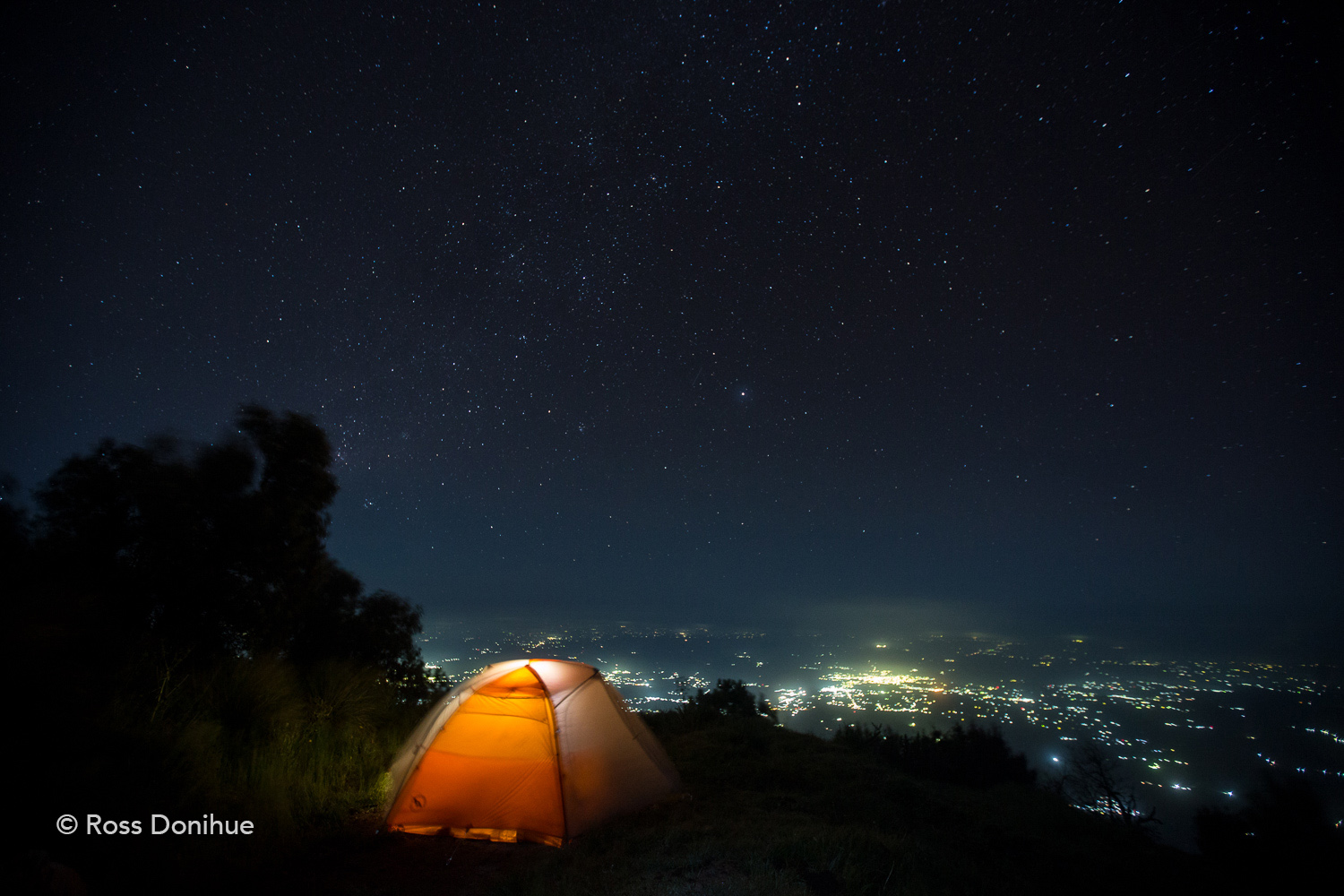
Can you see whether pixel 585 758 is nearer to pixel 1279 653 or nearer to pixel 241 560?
pixel 241 560

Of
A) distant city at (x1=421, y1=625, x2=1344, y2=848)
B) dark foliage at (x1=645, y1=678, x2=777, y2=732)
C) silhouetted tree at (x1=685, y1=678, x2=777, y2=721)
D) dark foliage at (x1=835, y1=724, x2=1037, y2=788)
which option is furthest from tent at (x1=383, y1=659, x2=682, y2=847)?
silhouetted tree at (x1=685, y1=678, x2=777, y2=721)

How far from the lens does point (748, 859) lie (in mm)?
4180

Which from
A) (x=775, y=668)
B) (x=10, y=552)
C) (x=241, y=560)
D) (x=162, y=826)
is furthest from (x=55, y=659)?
(x=775, y=668)

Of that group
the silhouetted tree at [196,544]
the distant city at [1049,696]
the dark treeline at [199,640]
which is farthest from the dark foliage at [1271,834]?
the silhouetted tree at [196,544]

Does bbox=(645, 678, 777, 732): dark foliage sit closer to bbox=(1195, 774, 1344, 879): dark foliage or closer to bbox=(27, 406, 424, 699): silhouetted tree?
bbox=(1195, 774, 1344, 879): dark foliage

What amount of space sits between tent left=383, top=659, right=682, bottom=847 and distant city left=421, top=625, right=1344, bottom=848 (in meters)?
0.89

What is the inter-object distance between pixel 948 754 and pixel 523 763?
10703 mm

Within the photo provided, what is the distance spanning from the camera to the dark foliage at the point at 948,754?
10344mm

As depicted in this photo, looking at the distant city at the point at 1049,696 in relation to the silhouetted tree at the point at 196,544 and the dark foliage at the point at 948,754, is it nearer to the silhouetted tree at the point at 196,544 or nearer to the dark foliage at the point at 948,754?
the dark foliage at the point at 948,754

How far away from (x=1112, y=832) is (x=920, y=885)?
18.8ft

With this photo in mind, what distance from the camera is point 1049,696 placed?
39469 mm

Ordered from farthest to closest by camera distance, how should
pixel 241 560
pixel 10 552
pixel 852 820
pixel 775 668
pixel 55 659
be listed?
pixel 775 668 → pixel 241 560 → pixel 852 820 → pixel 10 552 → pixel 55 659

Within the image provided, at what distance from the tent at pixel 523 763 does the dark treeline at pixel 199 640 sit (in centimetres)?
103

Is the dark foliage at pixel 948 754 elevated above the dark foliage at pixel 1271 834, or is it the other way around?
the dark foliage at pixel 1271 834
